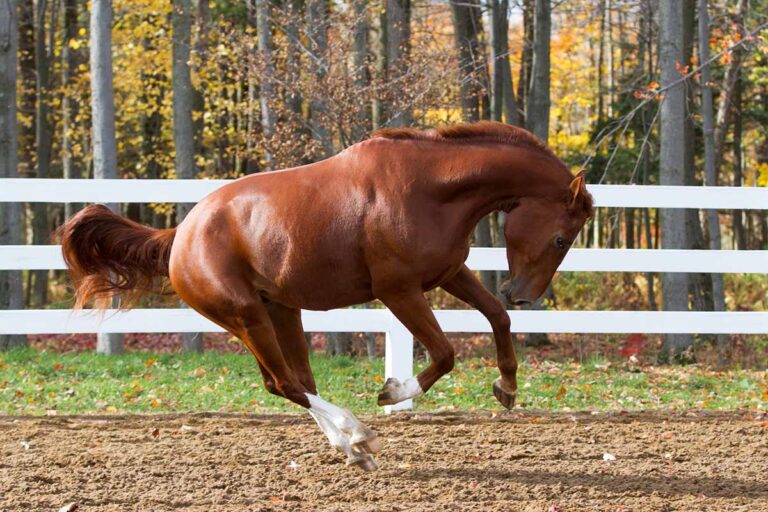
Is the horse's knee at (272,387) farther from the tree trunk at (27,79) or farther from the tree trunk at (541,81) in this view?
the tree trunk at (27,79)

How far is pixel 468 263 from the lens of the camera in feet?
24.5

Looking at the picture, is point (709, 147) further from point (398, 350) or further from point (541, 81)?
point (398, 350)

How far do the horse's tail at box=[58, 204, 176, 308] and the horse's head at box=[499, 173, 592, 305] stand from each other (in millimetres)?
→ 2051

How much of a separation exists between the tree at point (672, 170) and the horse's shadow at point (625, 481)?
17.5ft

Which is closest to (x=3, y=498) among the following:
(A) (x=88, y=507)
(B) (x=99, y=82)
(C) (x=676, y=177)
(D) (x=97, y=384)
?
(A) (x=88, y=507)

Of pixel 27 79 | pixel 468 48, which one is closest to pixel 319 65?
pixel 468 48

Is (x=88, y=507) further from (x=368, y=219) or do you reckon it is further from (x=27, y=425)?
A: (x=27, y=425)

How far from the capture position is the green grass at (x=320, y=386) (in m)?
7.37

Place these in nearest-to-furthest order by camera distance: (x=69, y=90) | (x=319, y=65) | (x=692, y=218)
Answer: (x=319, y=65) < (x=692, y=218) < (x=69, y=90)

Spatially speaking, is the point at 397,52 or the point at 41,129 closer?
the point at 397,52

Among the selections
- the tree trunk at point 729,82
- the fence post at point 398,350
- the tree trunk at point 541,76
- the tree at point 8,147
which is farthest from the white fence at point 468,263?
the tree trunk at point 729,82

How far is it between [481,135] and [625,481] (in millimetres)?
1989

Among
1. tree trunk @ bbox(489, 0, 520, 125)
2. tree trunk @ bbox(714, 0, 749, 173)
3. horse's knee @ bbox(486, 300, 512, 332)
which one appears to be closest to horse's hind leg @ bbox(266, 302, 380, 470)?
horse's knee @ bbox(486, 300, 512, 332)

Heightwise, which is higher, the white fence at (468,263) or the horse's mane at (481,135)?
the horse's mane at (481,135)
